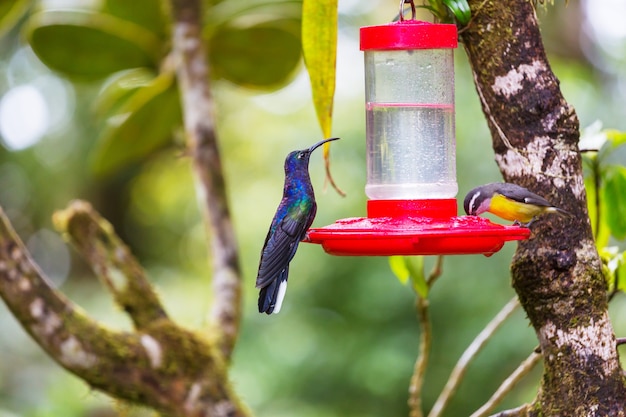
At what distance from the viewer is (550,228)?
5.33 feet

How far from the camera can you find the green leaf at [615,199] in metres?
2.03

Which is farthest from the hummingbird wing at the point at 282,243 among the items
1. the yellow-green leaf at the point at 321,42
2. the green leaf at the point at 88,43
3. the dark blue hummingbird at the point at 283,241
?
the green leaf at the point at 88,43

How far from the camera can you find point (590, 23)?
6.87 metres

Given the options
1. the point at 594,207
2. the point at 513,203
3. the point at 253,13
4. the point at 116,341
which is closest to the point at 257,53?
the point at 253,13

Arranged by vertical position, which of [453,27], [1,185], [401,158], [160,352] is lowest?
[160,352]

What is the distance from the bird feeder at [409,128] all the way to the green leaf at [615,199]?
0.38 meters

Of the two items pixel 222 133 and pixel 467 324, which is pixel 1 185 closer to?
pixel 222 133

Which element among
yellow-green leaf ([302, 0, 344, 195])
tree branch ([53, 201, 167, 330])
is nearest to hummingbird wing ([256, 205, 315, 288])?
yellow-green leaf ([302, 0, 344, 195])

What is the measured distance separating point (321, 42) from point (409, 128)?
378 millimetres

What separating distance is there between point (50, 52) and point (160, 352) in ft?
5.29

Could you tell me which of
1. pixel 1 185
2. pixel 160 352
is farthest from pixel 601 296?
pixel 1 185

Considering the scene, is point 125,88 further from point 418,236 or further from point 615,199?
point 418,236

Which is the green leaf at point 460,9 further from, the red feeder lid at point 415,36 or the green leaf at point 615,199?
the green leaf at point 615,199

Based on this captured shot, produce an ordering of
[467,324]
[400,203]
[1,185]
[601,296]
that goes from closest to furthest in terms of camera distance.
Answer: [601,296], [400,203], [467,324], [1,185]
